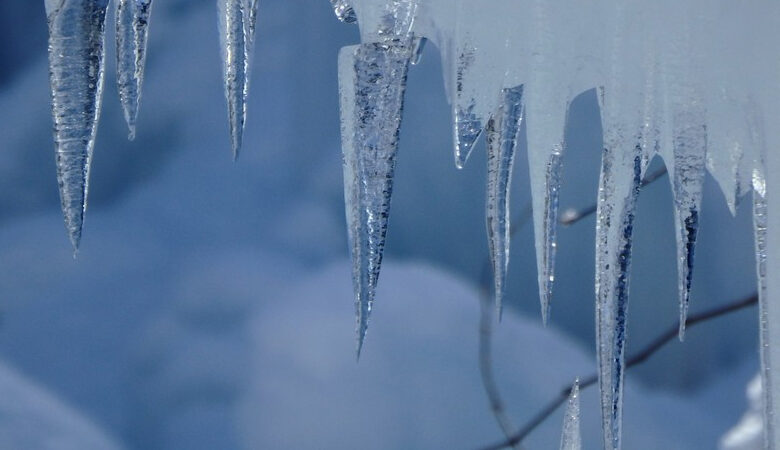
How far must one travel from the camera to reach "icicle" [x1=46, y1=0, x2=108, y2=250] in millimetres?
651

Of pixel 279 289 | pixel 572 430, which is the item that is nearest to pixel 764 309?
pixel 572 430

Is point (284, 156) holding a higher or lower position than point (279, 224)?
higher

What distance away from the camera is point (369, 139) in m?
0.68

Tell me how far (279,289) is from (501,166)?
1.59 m

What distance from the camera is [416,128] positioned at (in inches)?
93.8

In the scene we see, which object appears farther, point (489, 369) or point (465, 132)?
point (489, 369)

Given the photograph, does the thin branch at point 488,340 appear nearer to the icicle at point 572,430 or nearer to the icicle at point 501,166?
the icicle at point 572,430

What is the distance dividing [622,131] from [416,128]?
1.69 metres

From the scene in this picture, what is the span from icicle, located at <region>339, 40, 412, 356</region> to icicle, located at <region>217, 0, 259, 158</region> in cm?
10

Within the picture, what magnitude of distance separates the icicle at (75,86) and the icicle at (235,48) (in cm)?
11

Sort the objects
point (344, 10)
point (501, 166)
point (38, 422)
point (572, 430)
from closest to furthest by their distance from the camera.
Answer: point (344, 10) < point (501, 166) < point (572, 430) < point (38, 422)

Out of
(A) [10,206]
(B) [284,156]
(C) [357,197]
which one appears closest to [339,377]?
(B) [284,156]

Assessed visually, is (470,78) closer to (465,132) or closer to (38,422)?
(465,132)

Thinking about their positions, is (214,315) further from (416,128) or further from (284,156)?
(416,128)
